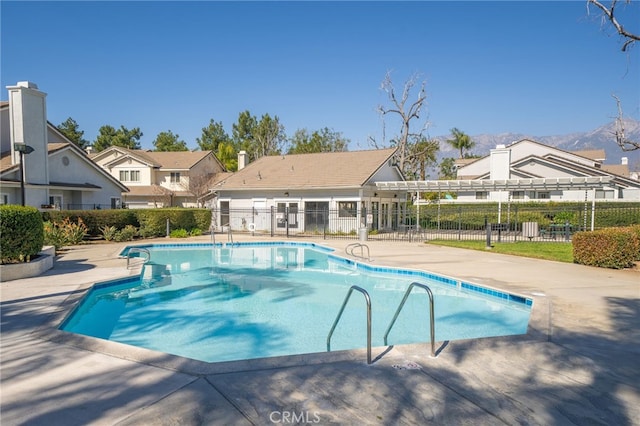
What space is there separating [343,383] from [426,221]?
26061mm

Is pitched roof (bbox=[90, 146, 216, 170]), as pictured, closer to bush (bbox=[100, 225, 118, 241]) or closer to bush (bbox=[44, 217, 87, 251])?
→ bush (bbox=[100, 225, 118, 241])

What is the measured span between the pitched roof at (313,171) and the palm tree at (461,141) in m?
36.4

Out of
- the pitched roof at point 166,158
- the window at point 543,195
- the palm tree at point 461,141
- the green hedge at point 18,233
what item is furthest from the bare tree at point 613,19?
the palm tree at point 461,141

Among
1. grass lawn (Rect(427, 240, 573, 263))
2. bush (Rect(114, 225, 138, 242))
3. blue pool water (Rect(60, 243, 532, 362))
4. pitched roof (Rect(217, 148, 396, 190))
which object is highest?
pitched roof (Rect(217, 148, 396, 190))

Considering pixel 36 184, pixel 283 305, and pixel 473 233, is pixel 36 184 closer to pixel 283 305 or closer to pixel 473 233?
pixel 283 305

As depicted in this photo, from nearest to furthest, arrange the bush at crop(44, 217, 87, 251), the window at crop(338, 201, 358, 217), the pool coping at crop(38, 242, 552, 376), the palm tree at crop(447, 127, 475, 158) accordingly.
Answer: the pool coping at crop(38, 242, 552, 376)
the bush at crop(44, 217, 87, 251)
the window at crop(338, 201, 358, 217)
the palm tree at crop(447, 127, 475, 158)

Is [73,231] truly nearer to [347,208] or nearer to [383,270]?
[383,270]

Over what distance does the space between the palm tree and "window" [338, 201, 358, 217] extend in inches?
1640

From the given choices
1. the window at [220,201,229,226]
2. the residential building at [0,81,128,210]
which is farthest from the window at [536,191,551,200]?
the residential building at [0,81,128,210]

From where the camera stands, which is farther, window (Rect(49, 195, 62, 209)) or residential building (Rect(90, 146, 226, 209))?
residential building (Rect(90, 146, 226, 209))

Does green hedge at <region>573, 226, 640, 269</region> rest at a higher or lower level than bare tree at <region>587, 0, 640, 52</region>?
lower

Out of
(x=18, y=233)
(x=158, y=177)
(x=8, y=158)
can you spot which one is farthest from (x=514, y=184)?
(x=158, y=177)

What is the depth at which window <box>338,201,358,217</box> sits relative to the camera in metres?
24.3

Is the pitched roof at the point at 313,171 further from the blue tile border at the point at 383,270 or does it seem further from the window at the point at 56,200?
the window at the point at 56,200
